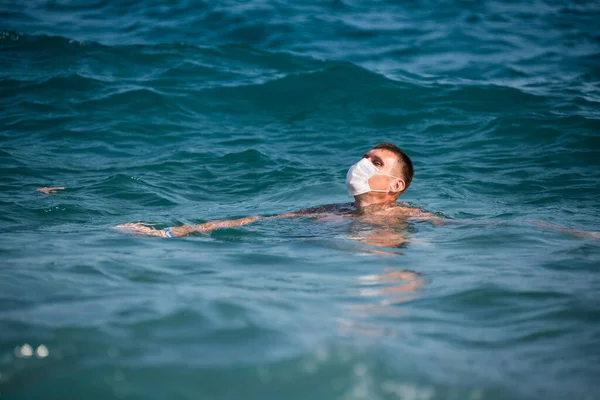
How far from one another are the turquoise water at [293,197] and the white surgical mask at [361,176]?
1.45 feet

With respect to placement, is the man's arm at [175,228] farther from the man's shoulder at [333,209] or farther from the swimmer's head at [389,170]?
the swimmer's head at [389,170]

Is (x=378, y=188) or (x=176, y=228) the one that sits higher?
(x=378, y=188)

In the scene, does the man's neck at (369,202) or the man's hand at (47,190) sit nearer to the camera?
the man's neck at (369,202)

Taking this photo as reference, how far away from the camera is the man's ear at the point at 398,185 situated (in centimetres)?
760

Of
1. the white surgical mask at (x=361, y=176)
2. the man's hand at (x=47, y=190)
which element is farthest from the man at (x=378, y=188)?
the man's hand at (x=47, y=190)

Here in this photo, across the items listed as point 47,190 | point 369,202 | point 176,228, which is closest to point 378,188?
point 369,202

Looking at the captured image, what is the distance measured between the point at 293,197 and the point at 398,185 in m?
2.34

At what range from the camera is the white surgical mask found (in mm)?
7438

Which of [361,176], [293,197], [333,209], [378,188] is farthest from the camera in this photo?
[293,197]

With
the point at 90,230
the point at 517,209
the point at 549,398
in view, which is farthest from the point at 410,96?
the point at 549,398

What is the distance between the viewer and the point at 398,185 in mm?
7621

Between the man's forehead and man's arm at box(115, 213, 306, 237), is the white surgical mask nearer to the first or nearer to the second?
the man's forehead

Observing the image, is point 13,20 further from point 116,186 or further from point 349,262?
point 349,262

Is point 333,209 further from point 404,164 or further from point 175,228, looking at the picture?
point 175,228
